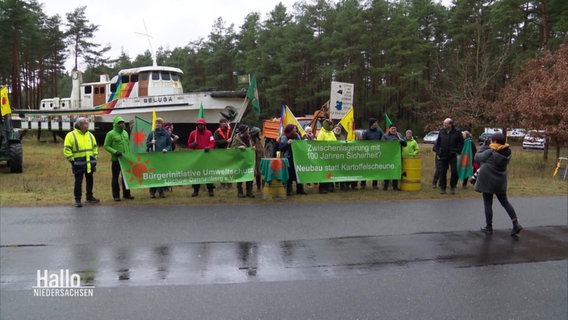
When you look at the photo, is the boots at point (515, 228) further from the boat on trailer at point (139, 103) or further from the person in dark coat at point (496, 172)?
the boat on trailer at point (139, 103)

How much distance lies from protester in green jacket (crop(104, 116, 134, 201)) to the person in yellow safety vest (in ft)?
1.30

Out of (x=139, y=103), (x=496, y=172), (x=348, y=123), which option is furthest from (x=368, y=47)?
(x=496, y=172)

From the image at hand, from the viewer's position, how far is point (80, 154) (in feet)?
32.0

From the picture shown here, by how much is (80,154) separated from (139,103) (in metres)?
15.7

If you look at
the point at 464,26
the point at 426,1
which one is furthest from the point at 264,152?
the point at 426,1

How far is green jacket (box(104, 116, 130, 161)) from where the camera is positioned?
33.6 feet

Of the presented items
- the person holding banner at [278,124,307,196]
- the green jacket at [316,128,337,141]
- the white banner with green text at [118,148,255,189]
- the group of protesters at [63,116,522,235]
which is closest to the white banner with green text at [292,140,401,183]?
the person holding banner at [278,124,307,196]

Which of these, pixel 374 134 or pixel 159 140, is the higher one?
pixel 374 134

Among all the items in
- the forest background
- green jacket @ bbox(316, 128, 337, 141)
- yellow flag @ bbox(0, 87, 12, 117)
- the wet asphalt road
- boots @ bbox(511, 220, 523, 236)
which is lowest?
the wet asphalt road

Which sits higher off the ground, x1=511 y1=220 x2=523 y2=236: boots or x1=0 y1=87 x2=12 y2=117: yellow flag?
x1=0 y1=87 x2=12 y2=117: yellow flag

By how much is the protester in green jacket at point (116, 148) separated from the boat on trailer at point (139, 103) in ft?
35.3

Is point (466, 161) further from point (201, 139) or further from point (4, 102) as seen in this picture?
point (4, 102)

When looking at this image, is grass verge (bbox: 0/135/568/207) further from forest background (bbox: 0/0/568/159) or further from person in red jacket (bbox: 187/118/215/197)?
forest background (bbox: 0/0/568/159)

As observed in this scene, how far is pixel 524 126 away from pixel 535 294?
16.9 metres
